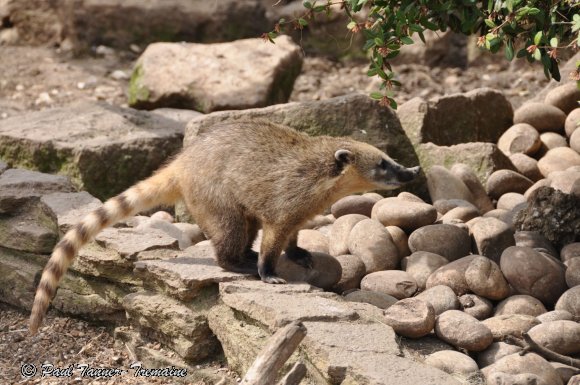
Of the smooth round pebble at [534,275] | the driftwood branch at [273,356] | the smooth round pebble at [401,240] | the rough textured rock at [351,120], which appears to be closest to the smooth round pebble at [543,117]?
the rough textured rock at [351,120]

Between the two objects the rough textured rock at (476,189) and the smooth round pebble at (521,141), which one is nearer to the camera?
the rough textured rock at (476,189)

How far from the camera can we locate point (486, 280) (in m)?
5.82

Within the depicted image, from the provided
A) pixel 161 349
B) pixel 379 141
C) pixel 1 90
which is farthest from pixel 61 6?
pixel 161 349

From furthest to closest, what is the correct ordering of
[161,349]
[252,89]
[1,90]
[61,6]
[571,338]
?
[61,6] < [1,90] < [252,89] < [161,349] < [571,338]

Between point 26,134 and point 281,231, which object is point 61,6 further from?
point 281,231

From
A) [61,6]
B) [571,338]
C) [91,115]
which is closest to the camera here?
[571,338]

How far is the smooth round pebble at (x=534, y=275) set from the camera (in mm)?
5867

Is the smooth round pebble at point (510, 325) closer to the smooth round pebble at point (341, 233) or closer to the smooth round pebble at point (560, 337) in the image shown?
the smooth round pebble at point (560, 337)

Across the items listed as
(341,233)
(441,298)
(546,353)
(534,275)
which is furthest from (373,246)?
(546,353)

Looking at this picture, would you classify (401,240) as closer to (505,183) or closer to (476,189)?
(476,189)

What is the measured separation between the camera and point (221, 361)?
556 cm

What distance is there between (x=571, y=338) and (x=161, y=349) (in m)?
2.52

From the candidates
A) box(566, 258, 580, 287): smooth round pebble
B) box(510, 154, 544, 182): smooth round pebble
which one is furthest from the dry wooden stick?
box(510, 154, 544, 182): smooth round pebble

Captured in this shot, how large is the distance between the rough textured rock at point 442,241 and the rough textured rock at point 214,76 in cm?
394
